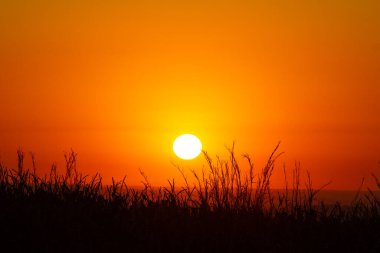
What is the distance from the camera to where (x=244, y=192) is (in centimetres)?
837

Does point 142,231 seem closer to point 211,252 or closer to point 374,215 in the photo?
point 211,252

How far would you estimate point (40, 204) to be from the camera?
299 inches

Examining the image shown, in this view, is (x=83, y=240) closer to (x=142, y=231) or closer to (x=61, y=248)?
(x=61, y=248)

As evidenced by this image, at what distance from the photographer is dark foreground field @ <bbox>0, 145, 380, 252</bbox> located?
6551 mm

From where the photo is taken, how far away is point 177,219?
24.0 ft

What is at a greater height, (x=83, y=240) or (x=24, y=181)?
(x=24, y=181)

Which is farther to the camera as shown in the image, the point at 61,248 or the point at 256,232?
the point at 256,232

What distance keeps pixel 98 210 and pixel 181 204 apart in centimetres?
122

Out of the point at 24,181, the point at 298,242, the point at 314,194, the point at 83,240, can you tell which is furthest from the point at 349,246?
the point at 24,181

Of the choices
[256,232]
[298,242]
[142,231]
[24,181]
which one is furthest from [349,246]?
[24,181]

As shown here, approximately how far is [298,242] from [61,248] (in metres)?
2.65

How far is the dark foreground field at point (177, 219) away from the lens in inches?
258

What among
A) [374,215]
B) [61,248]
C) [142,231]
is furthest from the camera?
[374,215]

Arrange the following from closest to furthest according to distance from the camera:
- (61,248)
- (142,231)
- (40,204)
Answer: (61,248)
(142,231)
(40,204)
